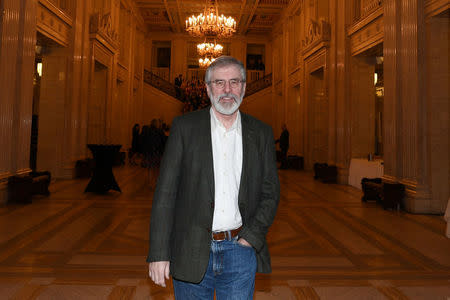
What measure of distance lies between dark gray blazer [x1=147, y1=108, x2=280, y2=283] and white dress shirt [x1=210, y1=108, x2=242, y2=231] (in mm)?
38

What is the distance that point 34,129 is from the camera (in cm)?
1111

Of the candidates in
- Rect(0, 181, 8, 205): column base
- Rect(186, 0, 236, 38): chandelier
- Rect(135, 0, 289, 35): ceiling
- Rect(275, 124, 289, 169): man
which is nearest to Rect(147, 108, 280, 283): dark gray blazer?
Rect(0, 181, 8, 205): column base

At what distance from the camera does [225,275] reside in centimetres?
131

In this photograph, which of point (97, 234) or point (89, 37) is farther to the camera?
point (89, 37)

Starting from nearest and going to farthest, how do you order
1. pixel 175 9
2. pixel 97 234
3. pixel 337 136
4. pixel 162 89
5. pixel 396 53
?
pixel 97 234 < pixel 396 53 < pixel 337 136 < pixel 175 9 < pixel 162 89

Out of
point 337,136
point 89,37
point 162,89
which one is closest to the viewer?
point 337,136

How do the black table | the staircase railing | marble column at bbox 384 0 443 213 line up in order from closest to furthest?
1. marble column at bbox 384 0 443 213
2. the black table
3. the staircase railing

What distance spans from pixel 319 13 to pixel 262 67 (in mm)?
10699

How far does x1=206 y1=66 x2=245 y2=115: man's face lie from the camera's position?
1.30 meters

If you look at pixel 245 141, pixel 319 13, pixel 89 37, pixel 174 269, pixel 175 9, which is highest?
pixel 175 9

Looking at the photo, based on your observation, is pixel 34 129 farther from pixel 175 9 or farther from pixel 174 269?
pixel 174 269

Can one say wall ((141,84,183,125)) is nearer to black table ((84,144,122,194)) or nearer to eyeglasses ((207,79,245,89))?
black table ((84,144,122,194))

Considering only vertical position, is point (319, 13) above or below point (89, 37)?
above

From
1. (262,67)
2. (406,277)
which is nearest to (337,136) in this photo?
(406,277)
